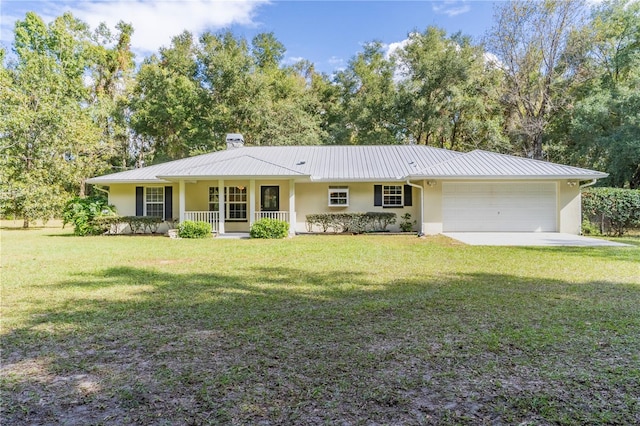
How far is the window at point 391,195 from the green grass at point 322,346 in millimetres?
8914

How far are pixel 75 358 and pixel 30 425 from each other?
1.06 metres

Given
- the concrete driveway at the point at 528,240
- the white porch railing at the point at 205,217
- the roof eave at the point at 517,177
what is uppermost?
the roof eave at the point at 517,177

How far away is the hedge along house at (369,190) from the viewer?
1446 centimetres

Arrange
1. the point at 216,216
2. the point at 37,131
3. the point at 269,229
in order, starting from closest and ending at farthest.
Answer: the point at 269,229, the point at 216,216, the point at 37,131

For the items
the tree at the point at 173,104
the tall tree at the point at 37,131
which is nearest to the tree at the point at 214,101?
the tree at the point at 173,104

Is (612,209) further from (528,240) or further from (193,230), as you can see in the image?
(193,230)

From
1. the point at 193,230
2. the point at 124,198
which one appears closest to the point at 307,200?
the point at 193,230

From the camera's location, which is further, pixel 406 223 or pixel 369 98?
pixel 369 98

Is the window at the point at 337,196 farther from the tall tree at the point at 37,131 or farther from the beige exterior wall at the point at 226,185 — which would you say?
the tall tree at the point at 37,131

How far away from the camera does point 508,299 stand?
5348mm

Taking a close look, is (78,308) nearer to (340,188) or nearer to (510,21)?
(340,188)

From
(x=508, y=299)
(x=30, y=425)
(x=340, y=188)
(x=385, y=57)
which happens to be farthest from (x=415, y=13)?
(x=30, y=425)

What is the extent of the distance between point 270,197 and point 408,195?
606 cm

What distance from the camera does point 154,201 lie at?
16797 millimetres
